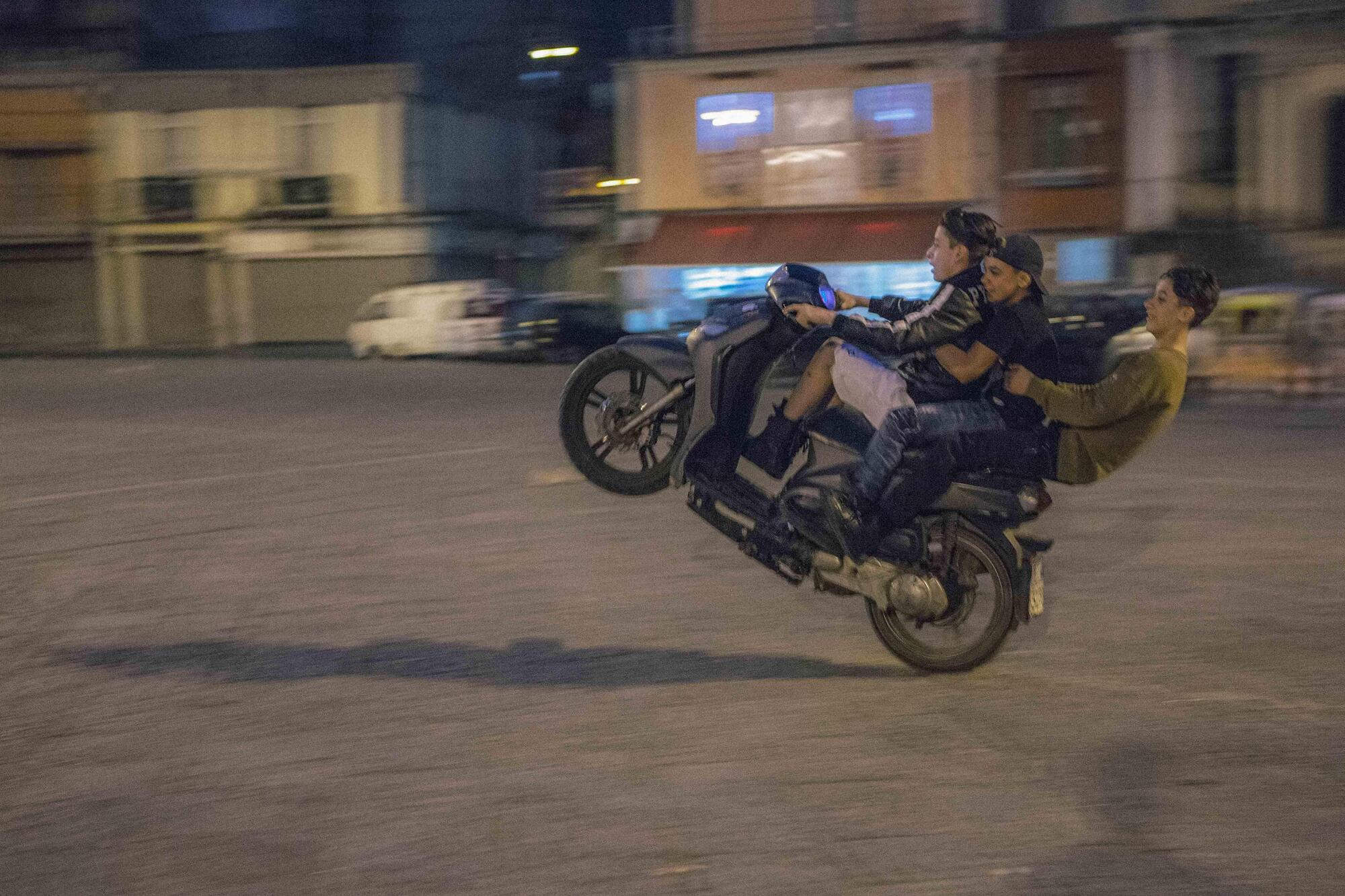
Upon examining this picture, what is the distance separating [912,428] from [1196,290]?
44.5 inches

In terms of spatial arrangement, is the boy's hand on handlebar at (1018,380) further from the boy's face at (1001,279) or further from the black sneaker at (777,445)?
the black sneaker at (777,445)

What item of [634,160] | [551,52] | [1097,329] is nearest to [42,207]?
[551,52]

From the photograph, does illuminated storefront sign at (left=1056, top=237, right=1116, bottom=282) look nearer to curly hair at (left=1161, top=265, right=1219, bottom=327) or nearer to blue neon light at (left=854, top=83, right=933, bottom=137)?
blue neon light at (left=854, top=83, right=933, bottom=137)

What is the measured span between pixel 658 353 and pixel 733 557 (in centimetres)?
220

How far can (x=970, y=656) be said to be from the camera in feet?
20.2

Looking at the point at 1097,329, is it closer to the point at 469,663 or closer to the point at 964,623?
the point at 964,623

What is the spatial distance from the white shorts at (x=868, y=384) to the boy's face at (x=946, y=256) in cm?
42

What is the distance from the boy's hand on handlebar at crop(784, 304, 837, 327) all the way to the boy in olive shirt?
24.4 inches

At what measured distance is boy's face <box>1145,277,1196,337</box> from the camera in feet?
19.1

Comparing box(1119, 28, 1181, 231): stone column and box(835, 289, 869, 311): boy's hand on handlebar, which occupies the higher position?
box(1119, 28, 1181, 231): stone column

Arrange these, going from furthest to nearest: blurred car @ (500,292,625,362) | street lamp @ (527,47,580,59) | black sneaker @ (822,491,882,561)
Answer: street lamp @ (527,47,580,59)
blurred car @ (500,292,625,362)
black sneaker @ (822,491,882,561)

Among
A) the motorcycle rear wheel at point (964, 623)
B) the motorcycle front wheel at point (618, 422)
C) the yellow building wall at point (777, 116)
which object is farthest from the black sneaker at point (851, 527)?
the yellow building wall at point (777, 116)

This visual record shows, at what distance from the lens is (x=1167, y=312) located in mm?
5832

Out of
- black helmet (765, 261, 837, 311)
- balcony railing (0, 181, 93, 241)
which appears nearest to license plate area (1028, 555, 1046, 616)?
black helmet (765, 261, 837, 311)
